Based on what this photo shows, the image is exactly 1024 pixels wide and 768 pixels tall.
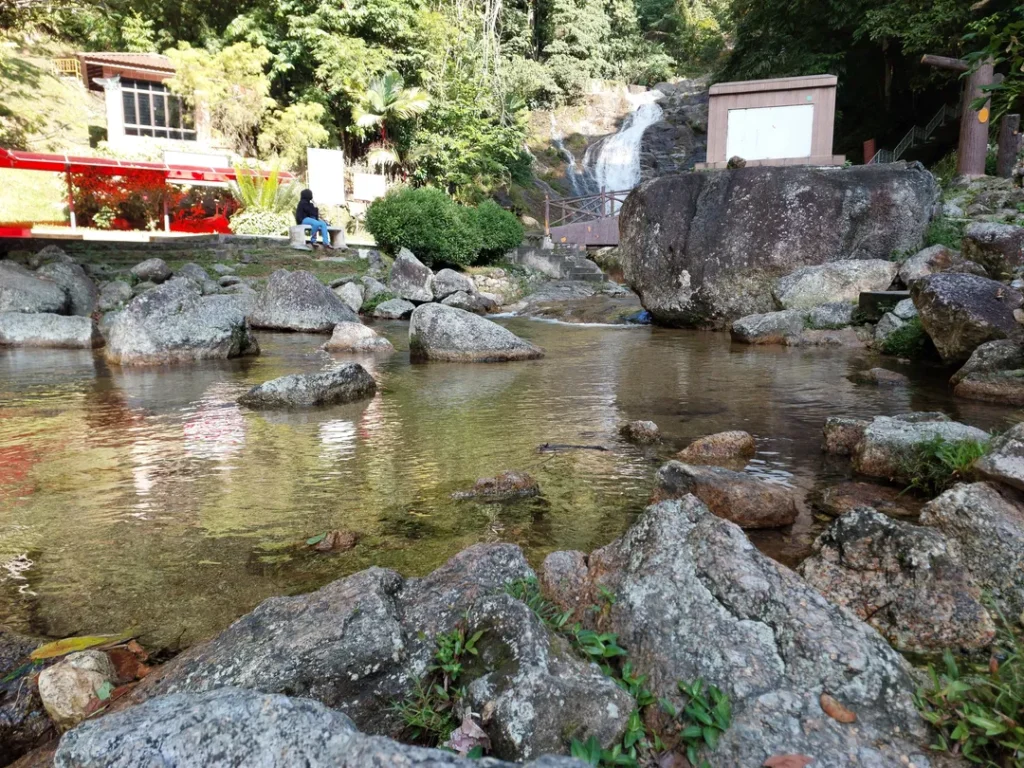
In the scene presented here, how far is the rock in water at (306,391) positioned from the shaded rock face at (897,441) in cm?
480

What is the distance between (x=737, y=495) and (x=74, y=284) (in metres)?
15.7

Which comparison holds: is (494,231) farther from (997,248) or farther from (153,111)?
(153,111)

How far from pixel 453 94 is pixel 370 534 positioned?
3100 cm

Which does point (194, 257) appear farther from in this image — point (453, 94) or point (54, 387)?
point (453, 94)

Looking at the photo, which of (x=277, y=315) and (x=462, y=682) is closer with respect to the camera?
(x=462, y=682)

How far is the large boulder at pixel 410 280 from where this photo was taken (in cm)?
1895

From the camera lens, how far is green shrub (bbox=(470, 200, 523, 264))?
78.1 feet

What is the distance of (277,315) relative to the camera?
45.8 ft

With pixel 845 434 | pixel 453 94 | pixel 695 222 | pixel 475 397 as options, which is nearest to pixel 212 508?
pixel 475 397

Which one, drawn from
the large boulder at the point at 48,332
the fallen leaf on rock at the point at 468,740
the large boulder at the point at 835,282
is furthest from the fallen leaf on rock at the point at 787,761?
the large boulder at the point at 48,332

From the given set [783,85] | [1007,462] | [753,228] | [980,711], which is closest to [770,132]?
[783,85]

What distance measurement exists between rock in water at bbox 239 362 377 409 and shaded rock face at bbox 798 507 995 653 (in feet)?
17.6

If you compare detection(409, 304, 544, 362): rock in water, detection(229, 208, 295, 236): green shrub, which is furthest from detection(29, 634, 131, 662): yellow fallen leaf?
detection(229, 208, 295, 236): green shrub

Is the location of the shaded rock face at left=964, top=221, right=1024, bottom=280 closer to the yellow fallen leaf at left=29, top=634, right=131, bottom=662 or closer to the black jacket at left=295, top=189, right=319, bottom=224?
the yellow fallen leaf at left=29, top=634, right=131, bottom=662
